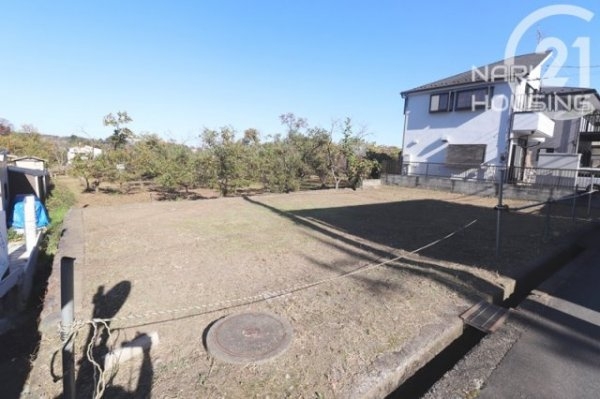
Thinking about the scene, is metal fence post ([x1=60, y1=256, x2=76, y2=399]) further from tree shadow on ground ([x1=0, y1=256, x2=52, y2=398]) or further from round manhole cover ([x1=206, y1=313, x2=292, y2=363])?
tree shadow on ground ([x1=0, y1=256, x2=52, y2=398])

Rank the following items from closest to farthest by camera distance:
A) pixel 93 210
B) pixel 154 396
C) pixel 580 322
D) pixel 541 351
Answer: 1. pixel 154 396
2. pixel 541 351
3. pixel 580 322
4. pixel 93 210

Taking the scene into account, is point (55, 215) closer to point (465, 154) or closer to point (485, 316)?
point (485, 316)

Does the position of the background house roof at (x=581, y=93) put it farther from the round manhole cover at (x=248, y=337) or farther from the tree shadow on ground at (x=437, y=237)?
→ the round manhole cover at (x=248, y=337)

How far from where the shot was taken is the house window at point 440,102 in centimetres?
1600

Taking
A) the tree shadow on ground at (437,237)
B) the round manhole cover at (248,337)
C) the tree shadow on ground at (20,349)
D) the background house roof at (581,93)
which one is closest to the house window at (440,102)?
the background house roof at (581,93)

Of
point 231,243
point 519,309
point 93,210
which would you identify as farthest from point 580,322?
point 93,210

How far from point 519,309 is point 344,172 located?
535 inches

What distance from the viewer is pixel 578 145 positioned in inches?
659

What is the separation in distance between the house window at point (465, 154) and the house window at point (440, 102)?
6.85 feet

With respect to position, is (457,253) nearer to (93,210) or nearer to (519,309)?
(519,309)

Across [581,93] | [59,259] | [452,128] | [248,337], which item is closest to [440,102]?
[452,128]

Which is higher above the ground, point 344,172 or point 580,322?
point 344,172

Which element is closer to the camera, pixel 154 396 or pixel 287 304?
pixel 154 396

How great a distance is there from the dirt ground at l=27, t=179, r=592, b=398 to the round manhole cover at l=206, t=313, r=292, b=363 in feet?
0.28
